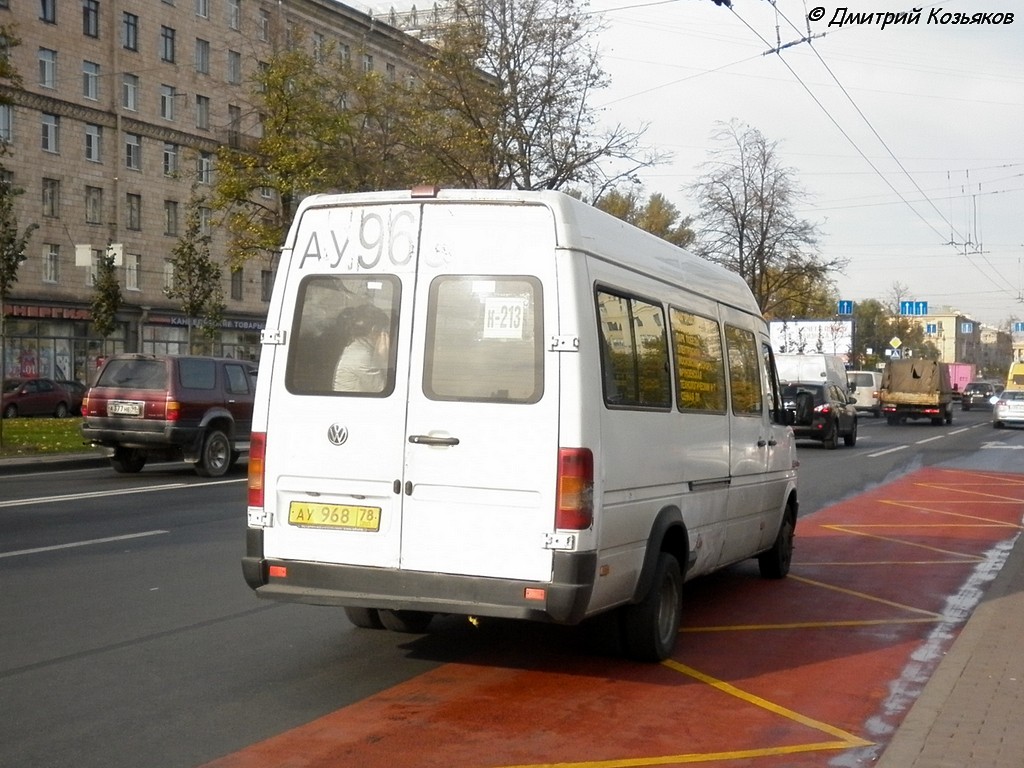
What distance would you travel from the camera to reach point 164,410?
19078 millimetres

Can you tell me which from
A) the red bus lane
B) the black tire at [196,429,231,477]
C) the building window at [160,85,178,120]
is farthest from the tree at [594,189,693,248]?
the red bus lane

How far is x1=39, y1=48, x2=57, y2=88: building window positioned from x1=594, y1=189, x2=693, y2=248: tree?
2169 cm

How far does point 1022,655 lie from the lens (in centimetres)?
761

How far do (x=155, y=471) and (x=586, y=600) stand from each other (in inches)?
642

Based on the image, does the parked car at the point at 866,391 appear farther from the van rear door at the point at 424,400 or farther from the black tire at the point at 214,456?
the van rear door at the point at 424,400

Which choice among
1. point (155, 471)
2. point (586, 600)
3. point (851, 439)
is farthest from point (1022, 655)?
point (851, 439)

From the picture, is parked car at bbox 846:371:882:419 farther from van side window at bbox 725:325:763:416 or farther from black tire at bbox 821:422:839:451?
van side window at bbox 725:325:763:416

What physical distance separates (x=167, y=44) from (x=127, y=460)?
40146 millimetres

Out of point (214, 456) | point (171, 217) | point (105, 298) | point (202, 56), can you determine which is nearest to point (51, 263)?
point (171, 217)

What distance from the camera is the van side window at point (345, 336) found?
6723 millimetres

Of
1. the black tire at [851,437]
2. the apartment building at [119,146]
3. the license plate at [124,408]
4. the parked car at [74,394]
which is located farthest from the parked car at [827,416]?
the parked car at [74,394]

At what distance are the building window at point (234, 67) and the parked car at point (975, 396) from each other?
5141cm

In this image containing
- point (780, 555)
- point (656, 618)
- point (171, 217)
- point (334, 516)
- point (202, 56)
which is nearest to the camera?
point (334, 516)

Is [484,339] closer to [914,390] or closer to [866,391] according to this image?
[914,390]
